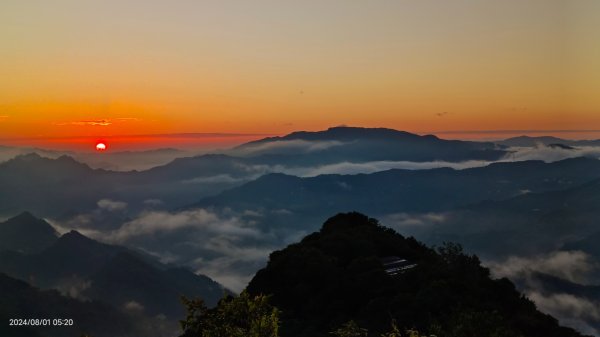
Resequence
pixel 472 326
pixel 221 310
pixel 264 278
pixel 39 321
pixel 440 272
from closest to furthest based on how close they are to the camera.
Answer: pixel 221 310
pixel 472 326
pixel 440 272
pixel 264 278
pixel 39 321

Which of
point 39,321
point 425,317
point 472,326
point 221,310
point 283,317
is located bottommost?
point 39,321

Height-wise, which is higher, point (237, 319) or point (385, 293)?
point (237, 319)

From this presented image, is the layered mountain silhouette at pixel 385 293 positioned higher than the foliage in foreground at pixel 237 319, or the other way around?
the foliage in foreground at pixel 237 319

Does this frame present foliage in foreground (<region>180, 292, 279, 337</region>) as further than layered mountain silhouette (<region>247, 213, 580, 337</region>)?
No

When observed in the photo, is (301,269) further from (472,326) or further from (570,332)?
(472,326)

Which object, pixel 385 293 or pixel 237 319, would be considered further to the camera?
pixel 385 293

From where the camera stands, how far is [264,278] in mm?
56500

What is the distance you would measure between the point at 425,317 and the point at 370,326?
4108mm

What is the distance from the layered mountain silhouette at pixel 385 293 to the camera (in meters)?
35.5

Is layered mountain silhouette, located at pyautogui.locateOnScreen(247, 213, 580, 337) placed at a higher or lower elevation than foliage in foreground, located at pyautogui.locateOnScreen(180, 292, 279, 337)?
lower

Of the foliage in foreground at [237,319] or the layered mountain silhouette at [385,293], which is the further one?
the layered mountain silhouette at [385,293]

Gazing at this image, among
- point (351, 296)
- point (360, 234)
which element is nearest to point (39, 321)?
point (360, 234)

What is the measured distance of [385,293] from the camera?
147ft

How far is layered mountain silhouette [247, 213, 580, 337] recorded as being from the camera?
35.5 metres
